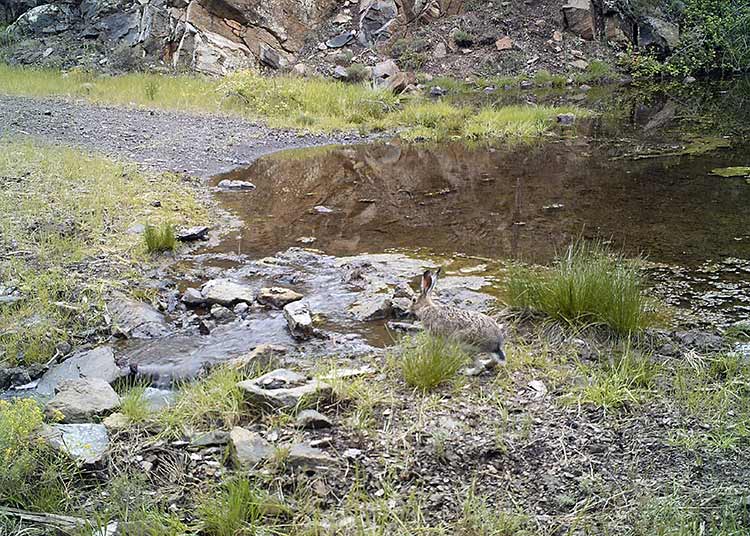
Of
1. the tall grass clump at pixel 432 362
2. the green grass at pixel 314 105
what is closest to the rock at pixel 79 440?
the tall grass clump at pixel 432 362

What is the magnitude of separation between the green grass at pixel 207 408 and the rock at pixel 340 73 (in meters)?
16.1

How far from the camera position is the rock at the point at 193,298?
208 inches

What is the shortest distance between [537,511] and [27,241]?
16.5 ft

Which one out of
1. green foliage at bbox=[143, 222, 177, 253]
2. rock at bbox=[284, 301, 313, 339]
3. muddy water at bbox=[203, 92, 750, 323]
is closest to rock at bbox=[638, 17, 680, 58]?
muddy water at bbox=[203, 92, 750, 323]

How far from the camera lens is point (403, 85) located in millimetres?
17391

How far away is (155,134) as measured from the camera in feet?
37.4

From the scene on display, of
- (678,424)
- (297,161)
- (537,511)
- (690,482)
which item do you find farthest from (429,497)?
(297,161)

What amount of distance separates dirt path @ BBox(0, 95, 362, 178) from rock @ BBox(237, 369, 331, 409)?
6.38 metres

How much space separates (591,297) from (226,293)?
272 cm

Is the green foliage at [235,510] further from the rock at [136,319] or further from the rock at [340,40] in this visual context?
the rock at [340,40]

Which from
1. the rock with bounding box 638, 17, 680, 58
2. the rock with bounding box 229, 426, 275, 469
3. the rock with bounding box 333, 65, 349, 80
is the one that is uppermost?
the rock with bounding box 638, 17, 680, 58

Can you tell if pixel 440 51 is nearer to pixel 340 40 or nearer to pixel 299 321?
pixel 340 40

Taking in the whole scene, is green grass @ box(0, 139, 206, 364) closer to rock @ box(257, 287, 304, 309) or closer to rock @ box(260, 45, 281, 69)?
rock @ box(257, 287, 304, 309)

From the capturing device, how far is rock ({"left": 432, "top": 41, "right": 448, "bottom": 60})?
21773 millimetres
